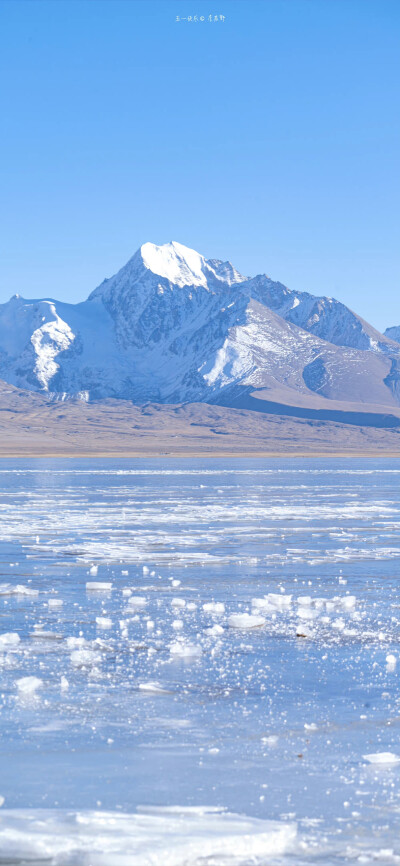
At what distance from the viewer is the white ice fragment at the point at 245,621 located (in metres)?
18.3

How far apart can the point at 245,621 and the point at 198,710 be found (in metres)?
5.73

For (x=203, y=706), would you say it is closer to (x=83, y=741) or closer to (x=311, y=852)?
(x=83, y=741)

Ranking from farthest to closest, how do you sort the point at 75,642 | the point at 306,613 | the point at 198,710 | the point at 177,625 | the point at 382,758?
the point at 306,613, the point at 177,625, the point at 75,642, the point at 198,710, the point at 382,758

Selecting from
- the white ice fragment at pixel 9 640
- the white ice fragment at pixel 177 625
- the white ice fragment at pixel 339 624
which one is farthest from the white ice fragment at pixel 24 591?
the white ice fragment at pixel 339 624

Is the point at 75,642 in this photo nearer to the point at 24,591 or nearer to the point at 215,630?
the point at 215,630

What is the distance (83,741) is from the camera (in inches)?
450

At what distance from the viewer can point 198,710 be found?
1274 cm

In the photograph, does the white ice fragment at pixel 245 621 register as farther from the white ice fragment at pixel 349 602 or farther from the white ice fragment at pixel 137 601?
the white ice fragment at pixel 137 601

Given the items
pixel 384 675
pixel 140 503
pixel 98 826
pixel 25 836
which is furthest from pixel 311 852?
pixel 140 503

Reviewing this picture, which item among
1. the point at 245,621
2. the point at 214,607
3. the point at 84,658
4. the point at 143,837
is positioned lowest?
the point at 143,837

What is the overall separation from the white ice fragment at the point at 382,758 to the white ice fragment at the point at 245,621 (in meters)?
7.48

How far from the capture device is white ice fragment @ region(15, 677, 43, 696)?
44.2ft

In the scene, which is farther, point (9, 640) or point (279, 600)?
point (279, 600)

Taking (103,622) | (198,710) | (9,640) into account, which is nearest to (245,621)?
(103,622)
